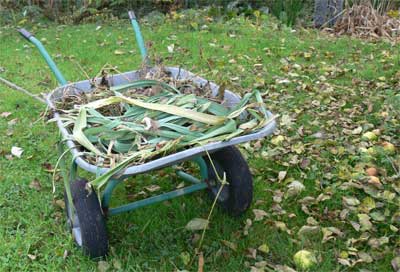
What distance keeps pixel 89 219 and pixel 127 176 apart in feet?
1.45

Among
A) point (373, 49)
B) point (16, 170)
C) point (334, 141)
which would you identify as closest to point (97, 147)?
point (16, 170)

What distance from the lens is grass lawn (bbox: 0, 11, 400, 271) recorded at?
266 cm

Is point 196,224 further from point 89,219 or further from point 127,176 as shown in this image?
point 127,176

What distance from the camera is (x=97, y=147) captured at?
2.28 metres

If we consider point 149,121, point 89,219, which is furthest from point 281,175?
point 89,219

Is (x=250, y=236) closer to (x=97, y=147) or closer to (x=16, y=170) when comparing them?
(x=97, y=147)

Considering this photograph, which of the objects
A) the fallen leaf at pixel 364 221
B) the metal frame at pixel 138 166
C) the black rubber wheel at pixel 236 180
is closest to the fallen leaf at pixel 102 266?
the metal frame at pixel 138 166

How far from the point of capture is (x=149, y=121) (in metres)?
2.31

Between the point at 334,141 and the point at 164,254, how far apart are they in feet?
5.18

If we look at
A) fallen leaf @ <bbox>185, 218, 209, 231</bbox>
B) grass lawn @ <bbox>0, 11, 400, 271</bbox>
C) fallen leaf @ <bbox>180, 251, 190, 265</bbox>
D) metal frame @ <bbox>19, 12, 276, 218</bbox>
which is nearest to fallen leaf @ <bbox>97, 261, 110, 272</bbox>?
grass lawn @ <bbox>0, 11, 400, 271</bbox>

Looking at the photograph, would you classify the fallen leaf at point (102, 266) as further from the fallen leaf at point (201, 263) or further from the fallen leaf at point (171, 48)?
the fallen leaf at point (171, 48)

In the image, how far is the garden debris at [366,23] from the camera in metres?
6.48

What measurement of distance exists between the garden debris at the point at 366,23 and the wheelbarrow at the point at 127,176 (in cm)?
416

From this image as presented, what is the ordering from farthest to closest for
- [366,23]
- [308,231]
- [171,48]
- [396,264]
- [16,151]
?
1. [366,23]
2. [171,48]
3. [16,151]
4. [308,231]
5. [396,264]
